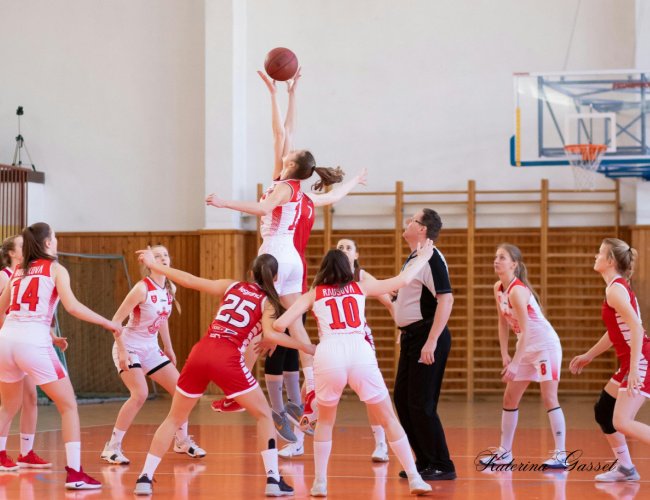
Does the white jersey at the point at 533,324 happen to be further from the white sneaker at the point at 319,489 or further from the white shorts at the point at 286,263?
the white sneaker at the point at 319,489

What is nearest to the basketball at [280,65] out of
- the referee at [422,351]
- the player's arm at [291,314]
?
the referee at [422,351]

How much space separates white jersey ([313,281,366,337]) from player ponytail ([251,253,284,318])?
0.24 metres

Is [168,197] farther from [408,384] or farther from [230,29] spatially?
[408,384]

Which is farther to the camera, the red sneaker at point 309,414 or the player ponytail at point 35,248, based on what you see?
the red sneaker at point 309,414

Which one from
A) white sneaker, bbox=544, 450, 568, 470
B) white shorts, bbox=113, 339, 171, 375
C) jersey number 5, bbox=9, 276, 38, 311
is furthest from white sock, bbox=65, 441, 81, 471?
white sneaker, bbox=544, 450, 568, 470

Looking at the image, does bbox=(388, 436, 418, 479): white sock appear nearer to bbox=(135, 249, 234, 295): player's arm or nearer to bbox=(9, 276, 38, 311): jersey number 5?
bbox=(135, 249, 234, 295): player's arm

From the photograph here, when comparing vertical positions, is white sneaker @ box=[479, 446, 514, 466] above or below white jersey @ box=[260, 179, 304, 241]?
below

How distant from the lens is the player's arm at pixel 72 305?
5629 millimetres

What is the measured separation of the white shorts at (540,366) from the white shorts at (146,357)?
265 centimetres

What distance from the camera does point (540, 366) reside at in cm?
672

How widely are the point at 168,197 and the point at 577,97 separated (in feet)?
20.1

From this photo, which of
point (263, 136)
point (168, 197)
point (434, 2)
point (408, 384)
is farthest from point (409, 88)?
point (408, 384)

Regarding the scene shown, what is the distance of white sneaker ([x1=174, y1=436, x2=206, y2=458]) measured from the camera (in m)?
7.27

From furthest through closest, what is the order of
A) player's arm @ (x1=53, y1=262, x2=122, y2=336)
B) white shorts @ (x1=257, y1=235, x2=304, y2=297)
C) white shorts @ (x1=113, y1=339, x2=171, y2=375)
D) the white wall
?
the white wall, white shorts @ (x1=113, y1=339, x2=171, y2=375), white shorts @ (x1=257, y1=235, x2=304, y2=297), player's arm @ (x1=53, y1=262, x2=122, y2=336)
